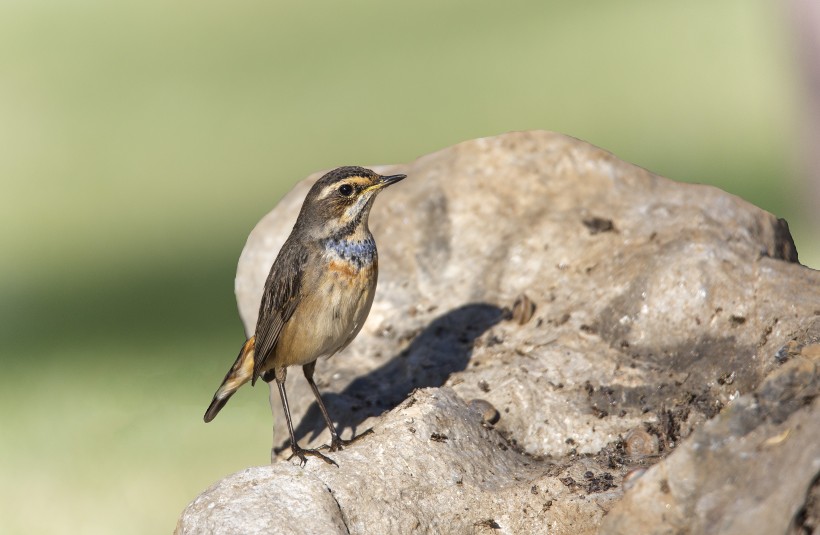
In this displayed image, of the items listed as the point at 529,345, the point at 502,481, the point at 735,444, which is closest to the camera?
the point at 735,444

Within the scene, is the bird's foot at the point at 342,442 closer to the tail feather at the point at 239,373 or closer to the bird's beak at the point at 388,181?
the tail feather at the point at 239,373

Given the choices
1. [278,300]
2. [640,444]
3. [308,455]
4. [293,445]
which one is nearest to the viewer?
[308,455]

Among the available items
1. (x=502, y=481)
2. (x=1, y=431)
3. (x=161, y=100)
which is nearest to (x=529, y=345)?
(x=502, y=481)

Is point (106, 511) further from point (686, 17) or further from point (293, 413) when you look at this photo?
point (686, 17)

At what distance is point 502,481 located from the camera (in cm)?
535

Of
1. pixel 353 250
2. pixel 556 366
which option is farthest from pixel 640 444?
pixel 353 250

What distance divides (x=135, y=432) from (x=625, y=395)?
15.5 ft

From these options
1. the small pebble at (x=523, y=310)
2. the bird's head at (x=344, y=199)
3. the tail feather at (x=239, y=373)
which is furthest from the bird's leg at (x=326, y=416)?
the small pebble at (x=523, y=310)

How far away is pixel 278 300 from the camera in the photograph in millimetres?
6660

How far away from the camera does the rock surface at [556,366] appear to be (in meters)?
4.14

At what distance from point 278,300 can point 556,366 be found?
1.78 m

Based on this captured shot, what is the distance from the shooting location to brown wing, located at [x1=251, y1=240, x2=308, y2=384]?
654cm

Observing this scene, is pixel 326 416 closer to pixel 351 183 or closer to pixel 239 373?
pixel 239 373

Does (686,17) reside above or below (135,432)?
above
